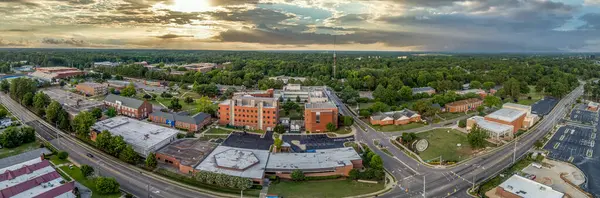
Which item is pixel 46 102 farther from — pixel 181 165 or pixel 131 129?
pixel 181 165

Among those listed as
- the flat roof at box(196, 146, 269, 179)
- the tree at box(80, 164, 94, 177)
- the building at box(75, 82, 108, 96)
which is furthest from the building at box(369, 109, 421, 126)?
the building at box(75, 82, 108, 96)

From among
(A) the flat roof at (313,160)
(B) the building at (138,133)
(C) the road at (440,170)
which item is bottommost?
(C) the road at (440,170)

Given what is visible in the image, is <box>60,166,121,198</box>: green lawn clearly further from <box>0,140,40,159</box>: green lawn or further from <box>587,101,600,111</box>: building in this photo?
<box>587,101,600,111</box>: building

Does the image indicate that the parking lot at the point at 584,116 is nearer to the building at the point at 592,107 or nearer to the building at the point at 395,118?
the building at the point at 592,107

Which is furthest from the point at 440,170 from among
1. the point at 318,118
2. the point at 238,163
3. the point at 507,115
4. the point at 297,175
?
the point at 507,115

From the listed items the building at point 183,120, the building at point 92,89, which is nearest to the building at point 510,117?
the building at point 183,120

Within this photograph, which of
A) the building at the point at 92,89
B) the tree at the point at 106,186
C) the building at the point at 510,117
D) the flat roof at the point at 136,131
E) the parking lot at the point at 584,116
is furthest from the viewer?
the building at the point at 92,89

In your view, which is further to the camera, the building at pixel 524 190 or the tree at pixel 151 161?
the tree at pixel 151 161

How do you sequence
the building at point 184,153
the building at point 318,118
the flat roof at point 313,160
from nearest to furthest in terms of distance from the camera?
the flat roof at point 313,160 → the building at point 184,153 → the building at point 318,118
